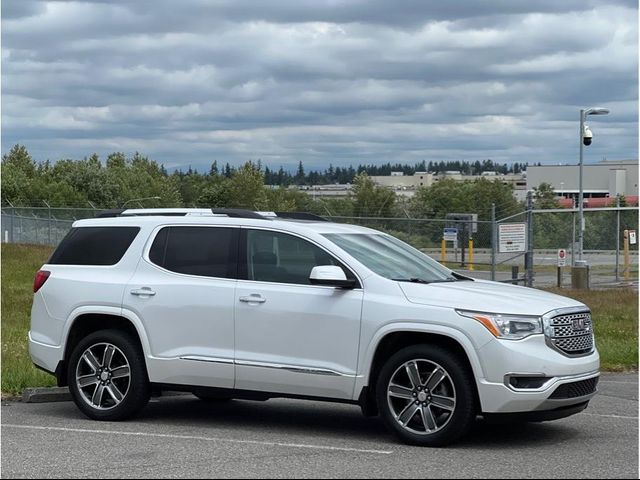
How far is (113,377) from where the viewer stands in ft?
31.8

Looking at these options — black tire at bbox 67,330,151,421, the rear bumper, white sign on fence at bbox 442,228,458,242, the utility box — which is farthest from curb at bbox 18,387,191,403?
the utility box

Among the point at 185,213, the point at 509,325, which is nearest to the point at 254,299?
the point at 185,213

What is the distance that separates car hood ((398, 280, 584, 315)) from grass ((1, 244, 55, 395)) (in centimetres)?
473

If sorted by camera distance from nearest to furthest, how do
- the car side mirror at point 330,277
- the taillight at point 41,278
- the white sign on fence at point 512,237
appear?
the car side mirror at point 330,277 < the taillight at point 41,278 < the white sign on fence at point 512,237

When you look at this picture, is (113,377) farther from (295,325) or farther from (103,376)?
(295,325)

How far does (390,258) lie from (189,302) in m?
1.77

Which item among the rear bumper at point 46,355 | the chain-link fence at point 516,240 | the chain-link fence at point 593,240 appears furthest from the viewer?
the chain-link fence at point 593,240

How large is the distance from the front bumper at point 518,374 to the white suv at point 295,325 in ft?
0.03

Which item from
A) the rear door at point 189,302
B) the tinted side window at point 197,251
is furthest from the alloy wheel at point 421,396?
the tinted side window at point 197,251

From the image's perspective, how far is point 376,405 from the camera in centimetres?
881

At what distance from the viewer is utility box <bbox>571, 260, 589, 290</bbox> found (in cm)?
2788

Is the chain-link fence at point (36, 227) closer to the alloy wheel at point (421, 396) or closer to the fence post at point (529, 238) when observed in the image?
the fence post at point (529, 238)

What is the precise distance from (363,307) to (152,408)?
292cm

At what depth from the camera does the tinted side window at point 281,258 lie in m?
9.09
